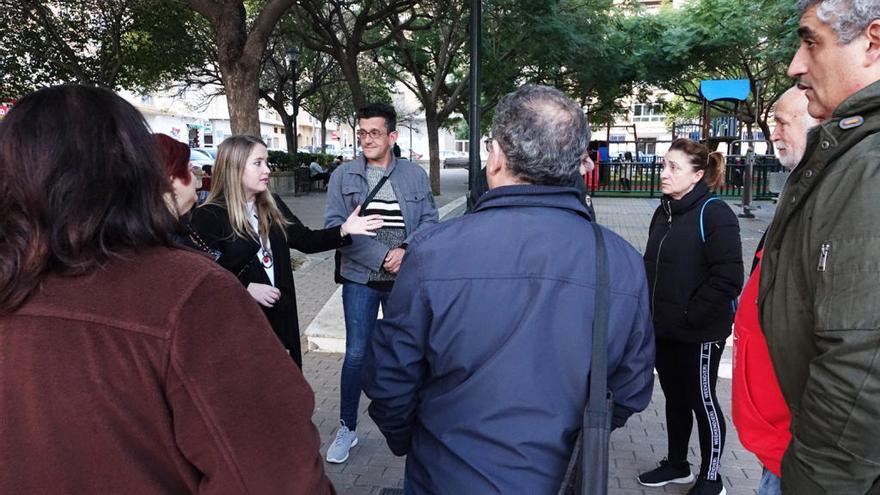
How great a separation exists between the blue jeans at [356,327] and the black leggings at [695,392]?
5.27 ft

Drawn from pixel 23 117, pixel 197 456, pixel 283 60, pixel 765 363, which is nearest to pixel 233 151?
pixel 23 117

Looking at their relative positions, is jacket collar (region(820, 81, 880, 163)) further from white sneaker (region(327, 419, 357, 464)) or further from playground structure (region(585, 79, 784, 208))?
playground structure (region(585, 79, 784, 208))

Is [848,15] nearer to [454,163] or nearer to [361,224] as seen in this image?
[361,224]

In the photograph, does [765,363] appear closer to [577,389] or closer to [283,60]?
[577,389]

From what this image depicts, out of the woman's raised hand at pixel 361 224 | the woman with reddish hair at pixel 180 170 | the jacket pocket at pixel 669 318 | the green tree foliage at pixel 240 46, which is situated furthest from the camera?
the green tree foliage at pixel 240 46

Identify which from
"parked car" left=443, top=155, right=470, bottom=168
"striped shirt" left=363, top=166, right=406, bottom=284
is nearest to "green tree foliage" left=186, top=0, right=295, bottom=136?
"striped shirt" left=363, top=166, right=406, bottom=284

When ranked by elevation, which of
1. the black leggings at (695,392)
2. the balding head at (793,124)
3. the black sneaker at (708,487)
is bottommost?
the black sneaker at (708,487)

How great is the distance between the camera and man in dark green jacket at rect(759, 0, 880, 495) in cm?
133

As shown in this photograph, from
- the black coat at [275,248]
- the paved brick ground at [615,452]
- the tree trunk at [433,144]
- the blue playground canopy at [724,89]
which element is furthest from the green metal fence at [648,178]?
the black coat at [275,248]

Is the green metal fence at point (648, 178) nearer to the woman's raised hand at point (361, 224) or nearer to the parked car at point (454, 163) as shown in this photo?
the woman's raised hand at point (361, 224)

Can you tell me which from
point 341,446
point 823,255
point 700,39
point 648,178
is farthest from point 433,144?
point 823,255

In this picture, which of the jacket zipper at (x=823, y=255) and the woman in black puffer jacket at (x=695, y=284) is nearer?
the jacket zipper at (x=823, y=255)

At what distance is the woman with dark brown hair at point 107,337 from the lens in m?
1.12

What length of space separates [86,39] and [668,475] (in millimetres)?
20140
